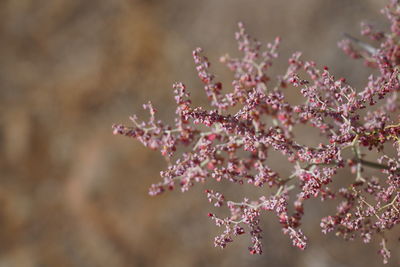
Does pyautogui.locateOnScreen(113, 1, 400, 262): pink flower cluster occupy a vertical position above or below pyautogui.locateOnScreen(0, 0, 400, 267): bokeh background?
below

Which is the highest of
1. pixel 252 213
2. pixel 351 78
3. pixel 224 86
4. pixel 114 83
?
pixel 114 83

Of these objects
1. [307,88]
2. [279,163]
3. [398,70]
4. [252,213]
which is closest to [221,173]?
[252,213]

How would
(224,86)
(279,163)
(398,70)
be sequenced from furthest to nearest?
(224,86) < (279,163) < (398,70)

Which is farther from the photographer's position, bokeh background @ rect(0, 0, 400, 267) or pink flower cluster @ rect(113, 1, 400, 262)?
bokeh background @ rect(0, 0, 400, 267)

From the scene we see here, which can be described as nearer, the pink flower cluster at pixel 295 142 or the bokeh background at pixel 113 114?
the pink flower cluster at pixel 295 142

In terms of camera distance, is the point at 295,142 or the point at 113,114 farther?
the point at 113,114

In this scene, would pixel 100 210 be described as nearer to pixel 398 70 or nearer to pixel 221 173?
pixel 221 173

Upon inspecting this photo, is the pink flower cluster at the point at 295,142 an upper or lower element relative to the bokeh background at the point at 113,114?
lower

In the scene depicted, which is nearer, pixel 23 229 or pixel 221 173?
pixel 221 173
